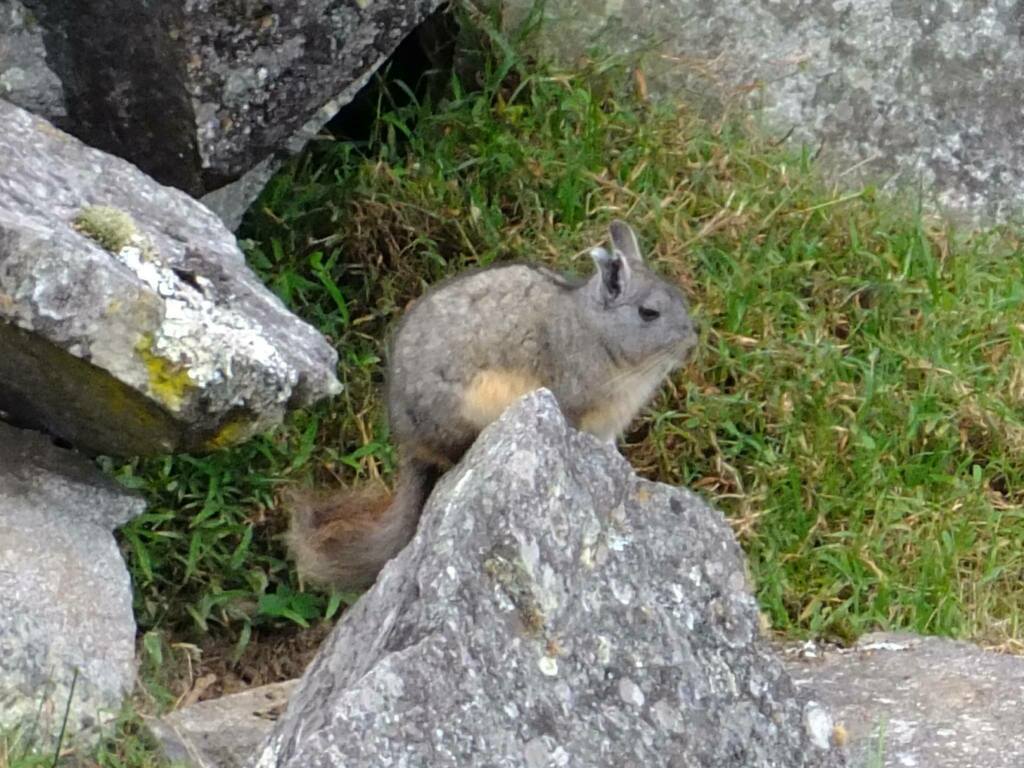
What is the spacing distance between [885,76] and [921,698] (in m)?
2.83

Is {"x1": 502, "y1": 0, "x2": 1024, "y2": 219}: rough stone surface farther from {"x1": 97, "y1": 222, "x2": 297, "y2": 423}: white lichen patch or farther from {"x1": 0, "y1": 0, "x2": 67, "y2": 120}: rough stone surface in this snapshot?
{"x1": 97, "y1": 222, "x2": 297, "y2": 423}: white lichen patch

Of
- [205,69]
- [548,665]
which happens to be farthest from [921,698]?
[205,69]

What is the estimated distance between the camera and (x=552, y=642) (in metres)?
3.25

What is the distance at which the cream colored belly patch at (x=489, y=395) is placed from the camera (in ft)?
16.4

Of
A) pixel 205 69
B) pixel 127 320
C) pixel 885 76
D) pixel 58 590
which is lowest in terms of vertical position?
pixel 58 590

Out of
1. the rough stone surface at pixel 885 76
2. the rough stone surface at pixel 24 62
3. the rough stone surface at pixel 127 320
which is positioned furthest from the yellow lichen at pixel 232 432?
the rough stone surface at pixel 885 76

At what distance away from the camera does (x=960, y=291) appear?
617 cm

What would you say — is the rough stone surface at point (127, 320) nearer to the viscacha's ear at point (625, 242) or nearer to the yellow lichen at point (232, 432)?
the yellow lichen at point (232, 432)

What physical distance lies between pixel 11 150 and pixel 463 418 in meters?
1.35

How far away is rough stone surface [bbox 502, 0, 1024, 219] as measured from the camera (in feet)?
21.7

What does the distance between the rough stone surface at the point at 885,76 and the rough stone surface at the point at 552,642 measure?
3260 mm

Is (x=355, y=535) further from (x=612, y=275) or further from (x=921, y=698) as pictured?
(x=921, y=698)

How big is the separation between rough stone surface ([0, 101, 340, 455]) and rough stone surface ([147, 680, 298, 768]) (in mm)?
646

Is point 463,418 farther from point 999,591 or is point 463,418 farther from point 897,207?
point 897,207
